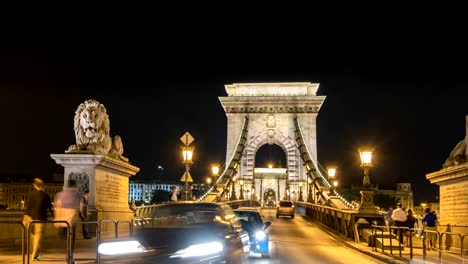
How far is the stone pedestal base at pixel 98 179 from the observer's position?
2098cm

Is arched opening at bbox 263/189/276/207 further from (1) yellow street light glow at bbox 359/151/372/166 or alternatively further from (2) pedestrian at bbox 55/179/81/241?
(2) pedestrian at bbox 55/179/81/241

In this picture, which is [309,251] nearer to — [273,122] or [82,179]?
[82,179]

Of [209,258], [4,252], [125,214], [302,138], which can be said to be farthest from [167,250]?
[302,138]

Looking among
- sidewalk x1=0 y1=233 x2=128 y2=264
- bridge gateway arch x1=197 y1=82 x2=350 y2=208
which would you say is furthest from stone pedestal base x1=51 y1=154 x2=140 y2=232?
bridge gateway arch x1=197 y1=82 x2=350 y2=208

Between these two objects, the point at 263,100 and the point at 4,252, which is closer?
the point at 4,252

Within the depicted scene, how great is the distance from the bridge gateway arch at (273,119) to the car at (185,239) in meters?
83.6

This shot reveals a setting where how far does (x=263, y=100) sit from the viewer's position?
97438 millimetres

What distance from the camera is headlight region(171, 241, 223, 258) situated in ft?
33.7

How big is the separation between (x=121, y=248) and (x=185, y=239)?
3.33 feet

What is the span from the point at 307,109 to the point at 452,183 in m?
74.8

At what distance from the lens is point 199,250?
10.5 metres

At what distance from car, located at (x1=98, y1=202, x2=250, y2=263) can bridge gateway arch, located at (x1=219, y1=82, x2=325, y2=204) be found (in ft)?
274

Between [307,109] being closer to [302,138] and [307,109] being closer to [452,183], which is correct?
[302,138]

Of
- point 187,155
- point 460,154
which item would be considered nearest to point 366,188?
point 460,154
